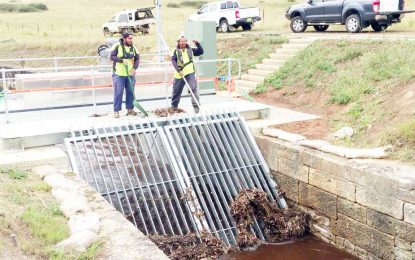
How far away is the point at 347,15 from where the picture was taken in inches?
703

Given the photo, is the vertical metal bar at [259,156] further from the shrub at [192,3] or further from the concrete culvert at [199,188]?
Answer: the shrub at [192,3]

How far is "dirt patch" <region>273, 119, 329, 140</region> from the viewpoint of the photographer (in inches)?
388

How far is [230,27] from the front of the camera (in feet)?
85.0

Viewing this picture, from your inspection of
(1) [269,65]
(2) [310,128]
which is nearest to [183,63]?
(2) [310,128]

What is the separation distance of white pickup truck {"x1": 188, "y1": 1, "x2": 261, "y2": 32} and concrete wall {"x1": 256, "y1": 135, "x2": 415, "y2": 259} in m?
16.4

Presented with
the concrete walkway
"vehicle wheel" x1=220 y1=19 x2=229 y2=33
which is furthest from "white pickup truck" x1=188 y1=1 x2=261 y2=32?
the concrete walkway

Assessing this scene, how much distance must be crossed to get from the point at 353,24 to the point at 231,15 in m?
8.67

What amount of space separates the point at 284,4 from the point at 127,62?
39.9 metres

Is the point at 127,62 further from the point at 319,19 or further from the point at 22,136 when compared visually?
the point at 319,19

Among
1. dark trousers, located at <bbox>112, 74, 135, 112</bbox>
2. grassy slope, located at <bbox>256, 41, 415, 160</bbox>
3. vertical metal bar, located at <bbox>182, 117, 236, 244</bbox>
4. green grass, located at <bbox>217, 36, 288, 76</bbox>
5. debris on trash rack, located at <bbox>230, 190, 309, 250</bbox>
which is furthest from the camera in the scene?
green grass, located at <bbox>217, 36, 288, 76</bbox>

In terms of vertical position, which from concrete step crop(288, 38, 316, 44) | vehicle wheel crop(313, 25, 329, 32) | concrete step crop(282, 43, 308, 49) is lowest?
concrete step crop(282, 43, 308, 49)

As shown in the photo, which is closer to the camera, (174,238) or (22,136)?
(174,238)

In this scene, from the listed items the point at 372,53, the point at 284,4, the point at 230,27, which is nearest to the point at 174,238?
the point at 372,53

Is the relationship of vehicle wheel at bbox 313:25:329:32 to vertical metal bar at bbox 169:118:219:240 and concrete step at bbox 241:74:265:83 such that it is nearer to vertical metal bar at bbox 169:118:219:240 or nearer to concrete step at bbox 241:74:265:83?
concrete step at bbox 241:74:265:83
